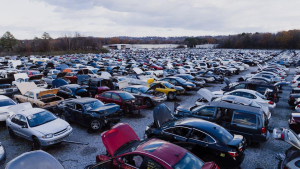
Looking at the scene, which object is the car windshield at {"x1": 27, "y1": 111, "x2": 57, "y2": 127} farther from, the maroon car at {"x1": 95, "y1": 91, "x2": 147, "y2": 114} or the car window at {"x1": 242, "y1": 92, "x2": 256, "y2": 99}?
the car window at {"x1": 242, "y1": 92, "x2": 256, "y2": 99}

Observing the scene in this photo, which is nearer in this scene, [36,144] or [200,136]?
[200,136]

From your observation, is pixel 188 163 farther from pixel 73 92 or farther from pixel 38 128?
pixel 73 92

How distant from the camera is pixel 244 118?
701cm

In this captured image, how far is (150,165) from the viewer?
12.7 feet

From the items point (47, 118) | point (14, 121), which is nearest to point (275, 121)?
point (47, 118)

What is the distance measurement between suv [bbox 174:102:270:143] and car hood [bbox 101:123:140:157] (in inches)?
140

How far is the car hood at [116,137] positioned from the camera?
5.07 metres

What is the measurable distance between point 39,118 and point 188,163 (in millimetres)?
6754

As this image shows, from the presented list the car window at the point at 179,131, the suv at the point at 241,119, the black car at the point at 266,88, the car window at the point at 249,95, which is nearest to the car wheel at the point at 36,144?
the car window at the point at 179,131

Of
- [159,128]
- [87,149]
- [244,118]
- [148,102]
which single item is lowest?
[87,149]

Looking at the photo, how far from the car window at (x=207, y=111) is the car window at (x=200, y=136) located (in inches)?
87.9

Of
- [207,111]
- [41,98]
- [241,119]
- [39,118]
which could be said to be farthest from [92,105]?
[241,119]

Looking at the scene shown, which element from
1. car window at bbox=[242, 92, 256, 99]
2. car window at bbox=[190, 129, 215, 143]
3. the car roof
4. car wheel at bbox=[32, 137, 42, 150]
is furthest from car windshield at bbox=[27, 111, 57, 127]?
car window at bbox=[242, 92, 256, 99]

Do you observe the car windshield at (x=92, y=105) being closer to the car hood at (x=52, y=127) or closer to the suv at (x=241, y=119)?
the car hood at (x=52, y=127)
